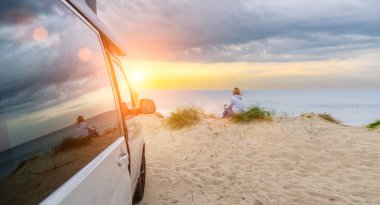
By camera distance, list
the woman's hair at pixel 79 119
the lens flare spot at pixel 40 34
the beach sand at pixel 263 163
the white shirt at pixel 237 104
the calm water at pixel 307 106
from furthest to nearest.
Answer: the calm water at pixel 307 106, the white shirt at pixel 237 104, the beach sand at pixel 263 163, the woman's hair at pixel 79 119, the lens flare spot at pixel 40 34

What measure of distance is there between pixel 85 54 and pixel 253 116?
10727 millimetres

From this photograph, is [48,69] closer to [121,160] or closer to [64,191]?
[64,191]

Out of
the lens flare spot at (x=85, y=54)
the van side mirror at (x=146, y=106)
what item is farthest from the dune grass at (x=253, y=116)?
the lens flare spot at (x=85, y=54)

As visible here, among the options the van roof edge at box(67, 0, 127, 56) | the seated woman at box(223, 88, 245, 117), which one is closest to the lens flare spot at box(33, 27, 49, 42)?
the van roof edge at box(67, 0, 127, 56)

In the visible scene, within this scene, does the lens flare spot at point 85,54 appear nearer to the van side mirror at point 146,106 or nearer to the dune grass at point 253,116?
the van side mirror at point 146,106

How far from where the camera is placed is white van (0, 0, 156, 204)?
1.15m

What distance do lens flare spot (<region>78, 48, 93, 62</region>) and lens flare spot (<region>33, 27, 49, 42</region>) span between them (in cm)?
50

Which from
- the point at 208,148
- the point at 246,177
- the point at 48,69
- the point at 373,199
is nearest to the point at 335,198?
the point at 373,199

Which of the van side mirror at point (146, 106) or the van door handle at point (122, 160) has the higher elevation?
the van side mirror at point (146, 106)

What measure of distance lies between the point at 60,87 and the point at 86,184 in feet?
1.43

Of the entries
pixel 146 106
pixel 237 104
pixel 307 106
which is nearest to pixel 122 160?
pixel 146 106

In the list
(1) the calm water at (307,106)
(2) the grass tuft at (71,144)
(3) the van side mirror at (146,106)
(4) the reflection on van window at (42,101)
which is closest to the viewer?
(4) the reflection on van window at (42,101)

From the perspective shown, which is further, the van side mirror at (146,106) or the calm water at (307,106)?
the calm water at (307,106)

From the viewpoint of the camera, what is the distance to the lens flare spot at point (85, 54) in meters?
1.99
